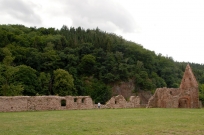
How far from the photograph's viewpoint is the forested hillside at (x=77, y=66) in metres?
61.9

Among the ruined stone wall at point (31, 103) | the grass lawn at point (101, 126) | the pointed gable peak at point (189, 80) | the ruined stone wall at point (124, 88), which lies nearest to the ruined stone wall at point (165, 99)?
the pointed gable peak at point (189, 80)

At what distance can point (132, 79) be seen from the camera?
255 feet

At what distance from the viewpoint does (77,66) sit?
75.7 m

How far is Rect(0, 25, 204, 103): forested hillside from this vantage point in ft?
203

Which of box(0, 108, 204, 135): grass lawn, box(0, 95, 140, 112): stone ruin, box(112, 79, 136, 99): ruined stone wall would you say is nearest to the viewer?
box(0, 108, 204, 135): grass lawn

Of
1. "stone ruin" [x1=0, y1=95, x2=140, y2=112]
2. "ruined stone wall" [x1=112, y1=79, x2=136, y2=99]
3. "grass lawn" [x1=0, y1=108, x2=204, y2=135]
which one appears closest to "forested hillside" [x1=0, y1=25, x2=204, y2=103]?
"ruined stone wall" [x1=112, y1=79, x2=136, y2=99]

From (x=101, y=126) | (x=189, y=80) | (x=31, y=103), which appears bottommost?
(x=101, y=126)

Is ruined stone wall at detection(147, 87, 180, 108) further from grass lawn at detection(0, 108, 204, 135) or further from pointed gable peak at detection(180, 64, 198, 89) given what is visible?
grass lawn at detection(0, 108, 204, 135)

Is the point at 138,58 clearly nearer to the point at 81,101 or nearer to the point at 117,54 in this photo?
the point at 117,54

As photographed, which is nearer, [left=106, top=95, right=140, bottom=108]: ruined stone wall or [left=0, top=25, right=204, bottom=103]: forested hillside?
[left=106, top=95, right=140, bottom=108]: ruined stone wall

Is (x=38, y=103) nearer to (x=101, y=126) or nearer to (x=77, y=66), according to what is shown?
(x=101, y=126)

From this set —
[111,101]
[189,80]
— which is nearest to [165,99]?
[189,80]

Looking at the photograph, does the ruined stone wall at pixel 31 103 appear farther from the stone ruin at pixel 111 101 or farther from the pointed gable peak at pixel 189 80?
the pointed gable peak at pixel 189 80

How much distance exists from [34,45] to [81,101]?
49.9 meters
